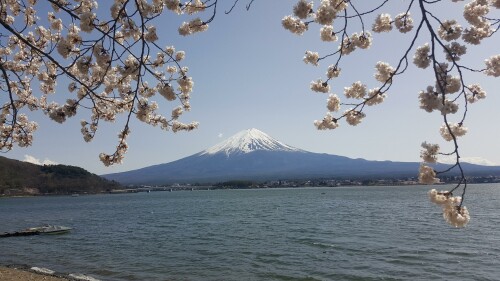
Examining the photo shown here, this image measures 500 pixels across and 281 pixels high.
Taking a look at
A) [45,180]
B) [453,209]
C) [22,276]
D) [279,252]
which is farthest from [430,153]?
[45,180]

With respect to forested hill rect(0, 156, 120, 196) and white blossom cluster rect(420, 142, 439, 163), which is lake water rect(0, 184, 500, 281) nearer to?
white blossom cluster rect(420, 142, 439, 163)

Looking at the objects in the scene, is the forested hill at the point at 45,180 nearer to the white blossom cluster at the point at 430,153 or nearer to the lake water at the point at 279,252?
the lake water at the point at 279,252

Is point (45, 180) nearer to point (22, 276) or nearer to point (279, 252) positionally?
point (279, 252)

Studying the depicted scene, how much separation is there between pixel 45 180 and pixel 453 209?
137 meters

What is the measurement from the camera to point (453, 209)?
8.71ft

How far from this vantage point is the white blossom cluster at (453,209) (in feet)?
8.60

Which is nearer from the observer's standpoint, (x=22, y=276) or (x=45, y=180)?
(x=22, y=276)

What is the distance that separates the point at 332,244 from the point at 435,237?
5.44 metres

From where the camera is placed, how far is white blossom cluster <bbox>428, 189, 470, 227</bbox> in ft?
8.60

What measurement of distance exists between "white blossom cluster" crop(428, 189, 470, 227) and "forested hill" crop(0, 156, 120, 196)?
125840 mm

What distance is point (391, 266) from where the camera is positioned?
13.9 m

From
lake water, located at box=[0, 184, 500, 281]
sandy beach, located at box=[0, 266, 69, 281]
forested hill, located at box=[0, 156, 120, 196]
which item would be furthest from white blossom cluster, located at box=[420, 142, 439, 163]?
forested hill, located at box=[0, 156, 120, 196]

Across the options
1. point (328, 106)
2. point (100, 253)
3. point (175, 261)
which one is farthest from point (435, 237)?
point (328, 106)

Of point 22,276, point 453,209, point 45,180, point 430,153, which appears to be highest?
point 45,180
